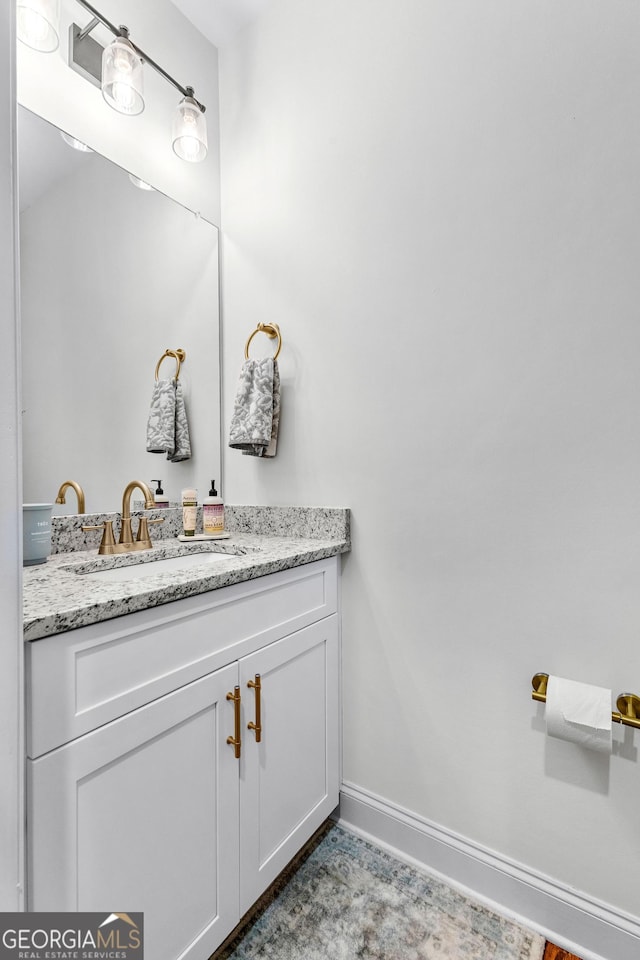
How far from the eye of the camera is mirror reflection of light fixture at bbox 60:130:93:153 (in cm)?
126

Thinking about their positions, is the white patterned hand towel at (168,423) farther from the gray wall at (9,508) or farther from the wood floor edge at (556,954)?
the wood floor edge at (556,954)

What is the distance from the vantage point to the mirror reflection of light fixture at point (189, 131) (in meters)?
1.44

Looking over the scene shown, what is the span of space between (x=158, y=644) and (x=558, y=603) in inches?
35.3

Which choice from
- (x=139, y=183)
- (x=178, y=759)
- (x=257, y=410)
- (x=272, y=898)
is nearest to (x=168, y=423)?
(x=257, y=410)

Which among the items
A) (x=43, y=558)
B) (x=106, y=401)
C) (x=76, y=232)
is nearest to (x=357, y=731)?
(x=43, y=558)

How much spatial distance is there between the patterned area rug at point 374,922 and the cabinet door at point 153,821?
19 cm

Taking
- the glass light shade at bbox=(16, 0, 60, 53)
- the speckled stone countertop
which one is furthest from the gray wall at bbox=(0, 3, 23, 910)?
the glass light shade at bbox=(16, 0, 60, 53)

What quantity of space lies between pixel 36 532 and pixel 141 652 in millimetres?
515

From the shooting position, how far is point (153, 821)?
0.81 meters

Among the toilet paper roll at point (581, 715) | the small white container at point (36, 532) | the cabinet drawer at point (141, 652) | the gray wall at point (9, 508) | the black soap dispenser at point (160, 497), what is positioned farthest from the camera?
the black soap dispenser at point (160, 497)

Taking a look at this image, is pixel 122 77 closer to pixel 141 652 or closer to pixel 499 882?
pixel 141 652

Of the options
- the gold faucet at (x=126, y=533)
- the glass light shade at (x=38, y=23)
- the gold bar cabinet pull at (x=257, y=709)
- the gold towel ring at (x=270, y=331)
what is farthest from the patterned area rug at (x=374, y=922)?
the glass light shade at (x=38, y=23)

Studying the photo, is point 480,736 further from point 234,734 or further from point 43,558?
point 43,558

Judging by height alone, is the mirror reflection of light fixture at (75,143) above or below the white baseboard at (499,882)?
above
